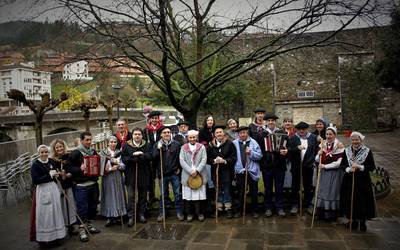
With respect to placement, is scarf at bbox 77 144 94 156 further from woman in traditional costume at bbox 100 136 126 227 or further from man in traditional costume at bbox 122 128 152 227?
man in traditional costume at bbox 122 128 152 227

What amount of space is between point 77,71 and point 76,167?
236cm

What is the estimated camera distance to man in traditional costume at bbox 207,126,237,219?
6.37 meters

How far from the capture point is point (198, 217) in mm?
6387

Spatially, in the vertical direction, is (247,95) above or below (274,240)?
above

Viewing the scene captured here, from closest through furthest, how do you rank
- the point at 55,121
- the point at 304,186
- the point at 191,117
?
the point at 304,186 < the point at 191,117 < the point at 55,121

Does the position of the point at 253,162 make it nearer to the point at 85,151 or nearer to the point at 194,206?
the point at 194,206

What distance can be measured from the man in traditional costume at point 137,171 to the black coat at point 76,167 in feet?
2.52

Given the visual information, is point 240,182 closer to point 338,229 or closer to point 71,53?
point 338,229

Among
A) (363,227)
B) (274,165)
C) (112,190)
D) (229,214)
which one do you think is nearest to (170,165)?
(112,190)

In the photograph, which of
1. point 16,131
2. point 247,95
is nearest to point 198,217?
point 247,95

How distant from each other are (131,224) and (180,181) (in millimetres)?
1238

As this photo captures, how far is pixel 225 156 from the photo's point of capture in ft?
21.0

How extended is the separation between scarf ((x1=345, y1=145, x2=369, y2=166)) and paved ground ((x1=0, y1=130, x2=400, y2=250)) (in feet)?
3.87

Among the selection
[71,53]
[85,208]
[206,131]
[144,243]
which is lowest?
[144,243]
